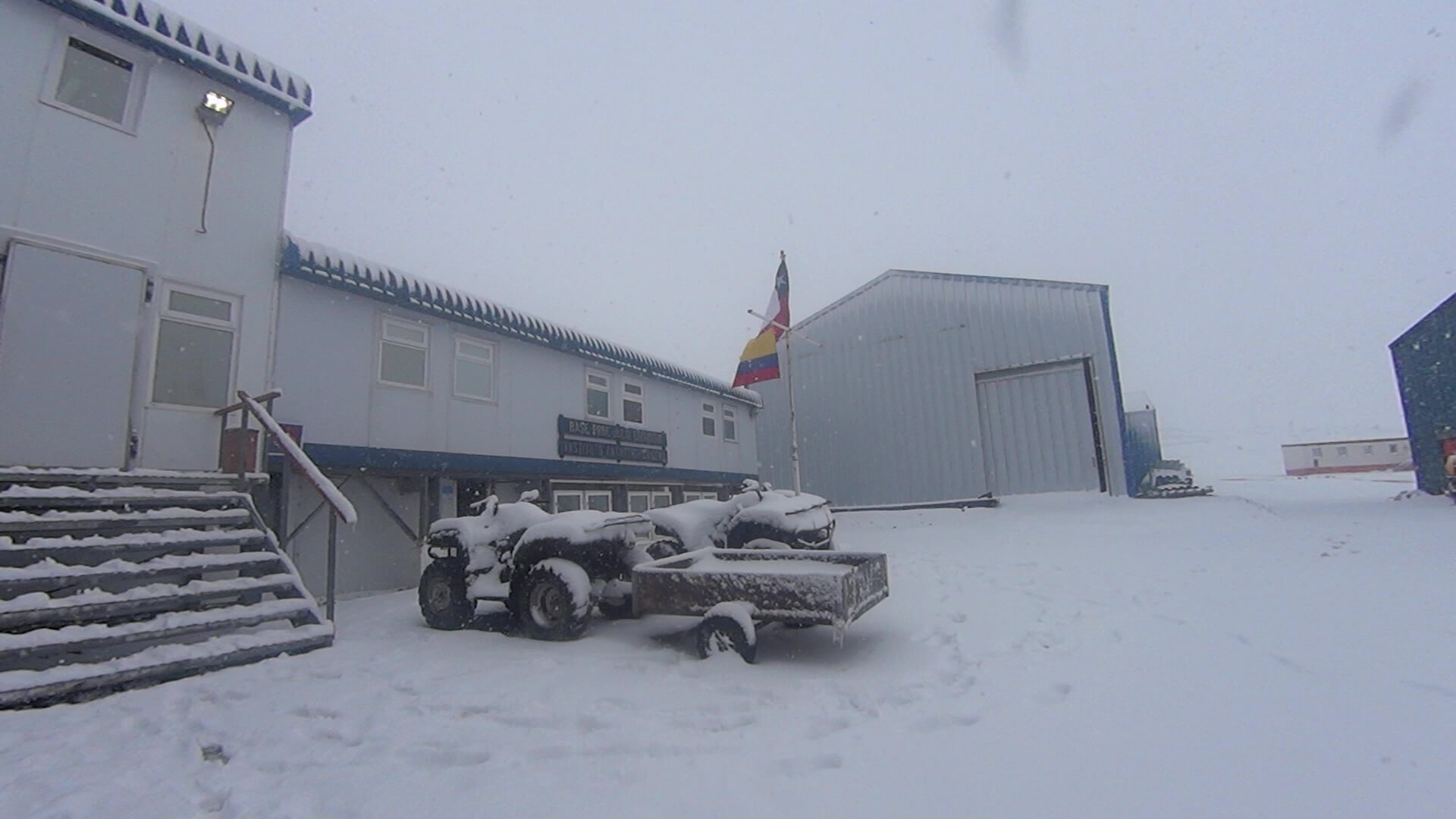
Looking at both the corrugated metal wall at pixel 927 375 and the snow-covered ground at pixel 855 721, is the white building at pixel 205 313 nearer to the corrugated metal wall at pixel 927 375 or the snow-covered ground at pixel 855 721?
the snow-covered ground at pixel 855 721

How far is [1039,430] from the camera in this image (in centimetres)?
1756

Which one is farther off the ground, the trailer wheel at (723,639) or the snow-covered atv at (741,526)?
the snow-covered atv at (741,526)

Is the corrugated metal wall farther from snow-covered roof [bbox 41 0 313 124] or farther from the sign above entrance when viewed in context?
snow-covered roof [bbox 41 0 313 124]

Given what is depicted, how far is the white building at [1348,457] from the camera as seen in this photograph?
38.3m

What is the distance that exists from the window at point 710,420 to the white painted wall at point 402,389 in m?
4.20

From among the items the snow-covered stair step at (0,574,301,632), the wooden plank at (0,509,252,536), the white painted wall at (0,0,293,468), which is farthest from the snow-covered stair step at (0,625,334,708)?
the white painted wall at (0,0,293,468)

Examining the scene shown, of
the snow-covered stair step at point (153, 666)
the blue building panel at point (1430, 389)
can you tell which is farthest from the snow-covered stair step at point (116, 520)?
the blue building panel at point (1430, 389)

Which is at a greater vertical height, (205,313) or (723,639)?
(205,313)

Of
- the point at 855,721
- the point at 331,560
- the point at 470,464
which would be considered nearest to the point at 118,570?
the point at 331,560

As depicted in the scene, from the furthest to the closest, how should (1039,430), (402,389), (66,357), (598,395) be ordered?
(1039,430) → (598,395) → (402,389) → (66,357)

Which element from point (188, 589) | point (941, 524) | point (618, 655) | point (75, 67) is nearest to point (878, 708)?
point (618, 655)

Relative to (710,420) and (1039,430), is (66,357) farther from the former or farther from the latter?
(1039,430)

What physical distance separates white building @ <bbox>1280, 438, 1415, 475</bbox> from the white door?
5313 centimetres

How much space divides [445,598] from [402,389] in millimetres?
4352
